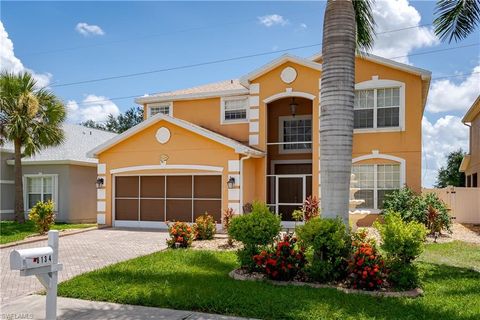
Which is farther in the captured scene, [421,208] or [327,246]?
[421,208]

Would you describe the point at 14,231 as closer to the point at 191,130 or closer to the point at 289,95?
the point at 191,130

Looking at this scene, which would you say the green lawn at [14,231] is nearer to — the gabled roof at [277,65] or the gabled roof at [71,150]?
the gabled roof at [71,150]

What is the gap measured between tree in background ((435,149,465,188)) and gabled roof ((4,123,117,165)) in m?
34.9

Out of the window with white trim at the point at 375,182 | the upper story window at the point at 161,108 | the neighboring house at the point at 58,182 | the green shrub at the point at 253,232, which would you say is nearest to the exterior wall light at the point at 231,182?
the window with white trim at the point at 375,182

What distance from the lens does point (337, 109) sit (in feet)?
30.2

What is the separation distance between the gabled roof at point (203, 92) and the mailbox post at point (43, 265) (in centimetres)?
1584

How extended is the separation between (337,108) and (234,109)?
12.5 meters

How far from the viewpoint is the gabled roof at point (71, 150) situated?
23609 millimetres

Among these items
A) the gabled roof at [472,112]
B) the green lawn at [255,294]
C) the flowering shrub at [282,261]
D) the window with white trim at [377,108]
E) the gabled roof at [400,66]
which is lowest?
the green lawn at [255,294]

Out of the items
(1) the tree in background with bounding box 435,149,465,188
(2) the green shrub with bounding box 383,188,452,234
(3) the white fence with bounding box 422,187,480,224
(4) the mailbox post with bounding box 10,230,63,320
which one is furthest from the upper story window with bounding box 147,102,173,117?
(1) the tree in background with bounding box 435,149,465,188

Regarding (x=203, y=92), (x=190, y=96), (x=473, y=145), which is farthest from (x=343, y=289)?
(x=473, y=145)

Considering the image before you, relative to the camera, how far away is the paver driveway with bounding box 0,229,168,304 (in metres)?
9.20

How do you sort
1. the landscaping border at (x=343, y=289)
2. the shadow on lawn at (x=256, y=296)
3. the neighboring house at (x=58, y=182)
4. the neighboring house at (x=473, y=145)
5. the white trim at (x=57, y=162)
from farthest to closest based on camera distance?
the neighboring house at (x=473, y=145) < the neighboring house at (x=58, y=182) < the white trim at (x=57, y=162) < the landscaping border at (x=343, y=289) < the shadow on lawn at (x=256, y=296)

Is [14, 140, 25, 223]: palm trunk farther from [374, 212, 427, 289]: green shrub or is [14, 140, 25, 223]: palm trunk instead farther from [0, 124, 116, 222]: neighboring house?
[374, 212, 427, 289]: green shrub
